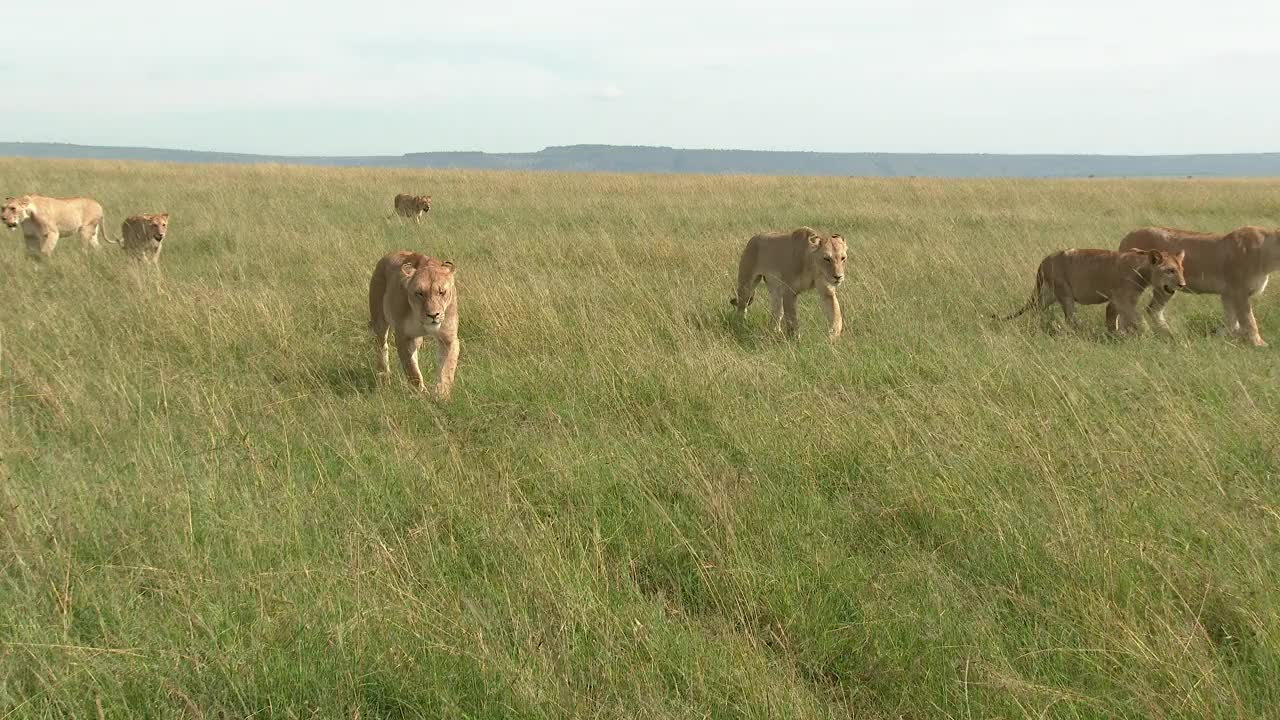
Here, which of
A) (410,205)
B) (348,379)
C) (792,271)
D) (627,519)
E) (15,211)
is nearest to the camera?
(627,519)

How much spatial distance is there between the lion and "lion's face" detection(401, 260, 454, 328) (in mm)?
6131

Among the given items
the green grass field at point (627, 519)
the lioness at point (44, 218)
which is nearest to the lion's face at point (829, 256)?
the green grass field at point (627, 519)

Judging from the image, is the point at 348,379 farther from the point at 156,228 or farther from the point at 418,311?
the point at 156,228

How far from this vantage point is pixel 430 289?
19.1ft

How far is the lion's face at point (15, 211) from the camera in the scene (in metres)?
11.0

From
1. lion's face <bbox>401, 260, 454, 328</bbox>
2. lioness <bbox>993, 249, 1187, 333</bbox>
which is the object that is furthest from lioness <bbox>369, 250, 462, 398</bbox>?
lioness <bbox>993, 249, 1187, 333</bbox>

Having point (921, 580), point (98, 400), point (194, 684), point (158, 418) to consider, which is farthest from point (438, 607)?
point (98, 400)

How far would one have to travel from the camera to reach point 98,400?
16.9 ft

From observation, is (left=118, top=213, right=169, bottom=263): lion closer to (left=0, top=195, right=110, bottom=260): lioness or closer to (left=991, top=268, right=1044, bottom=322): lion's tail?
(left=0, top=195, right=110, bottom=260): lioness

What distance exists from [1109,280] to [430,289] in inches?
214

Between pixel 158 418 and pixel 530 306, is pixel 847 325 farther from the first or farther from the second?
pixel 158 418

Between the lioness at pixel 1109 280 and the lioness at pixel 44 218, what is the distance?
1026cm

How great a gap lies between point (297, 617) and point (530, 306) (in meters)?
4.89

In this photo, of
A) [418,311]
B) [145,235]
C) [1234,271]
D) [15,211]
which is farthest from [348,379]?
[15,211]
